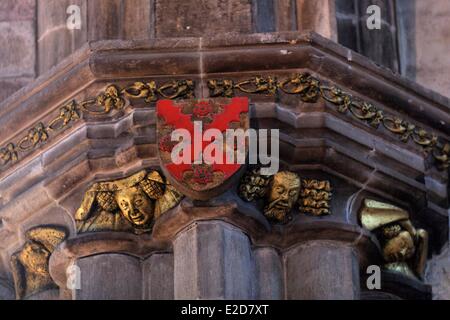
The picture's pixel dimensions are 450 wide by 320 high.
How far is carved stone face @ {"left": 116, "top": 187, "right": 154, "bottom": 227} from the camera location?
10727mm

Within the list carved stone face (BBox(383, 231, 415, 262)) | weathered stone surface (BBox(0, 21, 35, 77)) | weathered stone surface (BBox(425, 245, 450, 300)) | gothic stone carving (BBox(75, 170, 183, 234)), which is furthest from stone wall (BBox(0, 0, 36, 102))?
weathered stone surface (BBox(425, 245, 450, 300))

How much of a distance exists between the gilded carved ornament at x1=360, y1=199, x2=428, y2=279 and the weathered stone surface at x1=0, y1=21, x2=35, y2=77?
1483 millimetres

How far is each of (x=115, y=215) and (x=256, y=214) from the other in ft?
1.67

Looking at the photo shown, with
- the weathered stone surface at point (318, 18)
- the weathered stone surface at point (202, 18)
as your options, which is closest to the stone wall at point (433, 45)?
the weathered stone surface at point (318, 18)

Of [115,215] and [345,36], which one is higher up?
[345,36]

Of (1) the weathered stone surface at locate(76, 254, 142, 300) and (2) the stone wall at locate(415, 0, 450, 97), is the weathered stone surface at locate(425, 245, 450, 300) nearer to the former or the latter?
(2) the stone wall at locate(415, 0, 450, 97)

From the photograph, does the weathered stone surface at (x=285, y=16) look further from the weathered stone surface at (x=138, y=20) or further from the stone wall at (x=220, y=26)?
the weathered stone surface at (x=138, y=20)

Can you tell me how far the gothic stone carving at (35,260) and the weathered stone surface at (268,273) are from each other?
28.4 inches

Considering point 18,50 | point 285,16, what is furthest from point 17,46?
point 285,16

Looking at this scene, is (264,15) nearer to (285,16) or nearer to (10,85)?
(285,16)

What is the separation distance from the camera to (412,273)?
1103 cm

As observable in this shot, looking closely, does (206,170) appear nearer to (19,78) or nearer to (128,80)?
(128,80)
